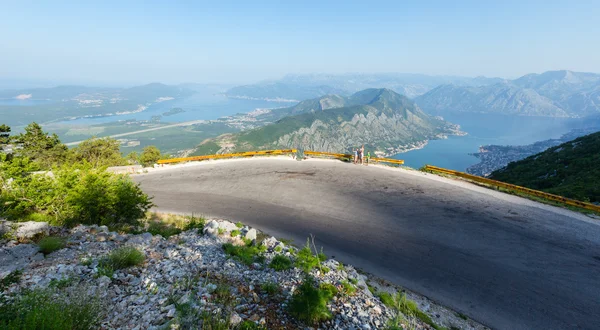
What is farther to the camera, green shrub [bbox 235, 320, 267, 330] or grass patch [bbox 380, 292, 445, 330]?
grass patch [bbox 380, 292, 445, 330]

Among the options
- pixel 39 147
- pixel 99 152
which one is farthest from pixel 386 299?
pixel 39 147

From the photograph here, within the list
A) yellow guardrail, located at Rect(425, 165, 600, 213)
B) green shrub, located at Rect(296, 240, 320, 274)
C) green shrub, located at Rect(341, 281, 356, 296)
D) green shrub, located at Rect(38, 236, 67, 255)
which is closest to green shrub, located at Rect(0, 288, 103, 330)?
green shrub, located at Rect(38, 236, 67, 255)

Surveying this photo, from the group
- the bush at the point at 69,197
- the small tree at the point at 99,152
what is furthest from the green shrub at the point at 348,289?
the small tree at the point at 99,152

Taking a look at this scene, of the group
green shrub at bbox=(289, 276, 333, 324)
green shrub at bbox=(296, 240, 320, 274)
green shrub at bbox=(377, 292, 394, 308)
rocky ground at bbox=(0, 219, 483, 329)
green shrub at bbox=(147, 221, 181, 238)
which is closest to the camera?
rocky ground at bbox=(0, 219, 483, 329)

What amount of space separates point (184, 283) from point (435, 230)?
1269 cm

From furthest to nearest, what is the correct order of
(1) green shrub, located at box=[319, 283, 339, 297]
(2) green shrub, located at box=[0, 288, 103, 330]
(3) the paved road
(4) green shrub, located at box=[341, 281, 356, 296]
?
1. (3) the paved road
2. (4) green shrub, located at box=[341, 281, 356, 296]
3. (1) green shrub, located at box=[319, 283, 339, 297]
4. (2) green shrub, located at box=[0, 288, 103, 330]

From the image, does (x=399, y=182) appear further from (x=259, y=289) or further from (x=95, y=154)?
(x=95, y=154)

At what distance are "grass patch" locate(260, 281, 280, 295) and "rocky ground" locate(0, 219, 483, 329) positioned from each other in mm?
26

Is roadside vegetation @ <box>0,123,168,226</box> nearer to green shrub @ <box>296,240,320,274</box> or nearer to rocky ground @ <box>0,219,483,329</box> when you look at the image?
rocky ground @ <box>0,219,483,329</box>

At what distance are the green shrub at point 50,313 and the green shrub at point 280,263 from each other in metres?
5.04

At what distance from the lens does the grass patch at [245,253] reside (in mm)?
9435

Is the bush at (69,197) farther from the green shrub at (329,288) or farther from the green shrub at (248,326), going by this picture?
the green shrub at (329,288)

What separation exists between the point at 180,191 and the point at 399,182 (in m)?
17.4

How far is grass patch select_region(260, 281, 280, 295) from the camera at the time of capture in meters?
7.36
